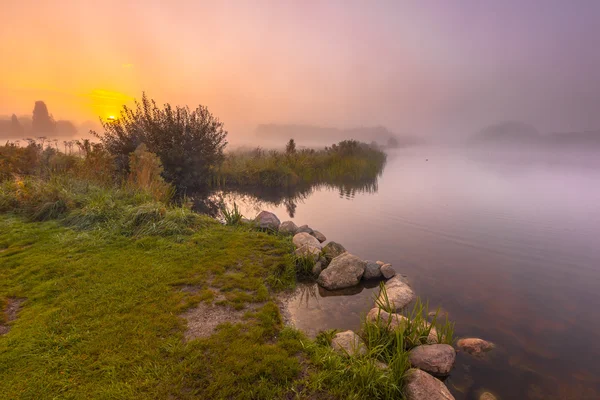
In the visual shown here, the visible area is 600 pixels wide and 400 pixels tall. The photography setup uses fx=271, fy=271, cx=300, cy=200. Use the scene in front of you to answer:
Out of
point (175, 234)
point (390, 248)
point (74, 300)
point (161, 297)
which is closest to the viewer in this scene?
point (74, 300)

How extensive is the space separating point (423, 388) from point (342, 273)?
144 inches

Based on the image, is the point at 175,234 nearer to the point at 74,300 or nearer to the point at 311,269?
the point at 74,300

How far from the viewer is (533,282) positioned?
7570mm

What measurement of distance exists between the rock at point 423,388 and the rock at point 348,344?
77cm

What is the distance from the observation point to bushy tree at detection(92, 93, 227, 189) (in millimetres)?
17250

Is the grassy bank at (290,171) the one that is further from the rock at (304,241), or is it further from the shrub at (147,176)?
the rock at (304,241)

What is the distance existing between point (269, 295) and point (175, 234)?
427 cm

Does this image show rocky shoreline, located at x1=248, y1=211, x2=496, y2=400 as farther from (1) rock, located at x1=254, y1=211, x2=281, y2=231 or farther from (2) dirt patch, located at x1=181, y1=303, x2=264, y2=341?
(2) dirt patch, located at x1=181, y1=303, x2=264, y2=341

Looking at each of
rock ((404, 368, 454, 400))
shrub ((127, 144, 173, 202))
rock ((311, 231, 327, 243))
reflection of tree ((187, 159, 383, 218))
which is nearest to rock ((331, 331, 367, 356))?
rock ((404, 368, 454, 400))

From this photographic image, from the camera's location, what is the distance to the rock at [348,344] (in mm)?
4266

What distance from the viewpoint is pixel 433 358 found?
4.34m

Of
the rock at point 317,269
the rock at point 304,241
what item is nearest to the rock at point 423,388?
the rock at point 317,269

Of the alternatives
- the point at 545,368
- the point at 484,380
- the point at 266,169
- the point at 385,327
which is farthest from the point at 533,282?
the point at 266,169

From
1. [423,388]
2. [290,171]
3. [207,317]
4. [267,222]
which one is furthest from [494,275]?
[290,171]
